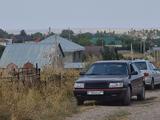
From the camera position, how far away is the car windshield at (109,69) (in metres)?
19.7

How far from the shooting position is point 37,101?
1717 cm

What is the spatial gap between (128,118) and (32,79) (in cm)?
750

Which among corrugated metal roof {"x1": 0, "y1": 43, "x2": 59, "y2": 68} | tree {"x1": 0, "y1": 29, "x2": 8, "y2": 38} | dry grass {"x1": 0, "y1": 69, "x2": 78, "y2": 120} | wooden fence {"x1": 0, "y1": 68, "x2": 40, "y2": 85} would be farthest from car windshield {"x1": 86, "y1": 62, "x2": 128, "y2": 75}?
tree {"x1": 0, "y1": 29, "x2": 8, "y2": 38}

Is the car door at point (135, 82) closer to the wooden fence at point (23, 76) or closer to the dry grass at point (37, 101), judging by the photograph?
the dry grass at point (37, 101)

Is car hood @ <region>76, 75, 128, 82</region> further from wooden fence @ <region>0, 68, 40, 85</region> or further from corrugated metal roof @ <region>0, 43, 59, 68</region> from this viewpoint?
corrugated metal roof @ <region>0, 43, 59, 68</region>

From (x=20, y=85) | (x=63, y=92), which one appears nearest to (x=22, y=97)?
(x=20, y=85)

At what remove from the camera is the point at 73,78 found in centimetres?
2486

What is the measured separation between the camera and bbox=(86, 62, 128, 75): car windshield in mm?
19672

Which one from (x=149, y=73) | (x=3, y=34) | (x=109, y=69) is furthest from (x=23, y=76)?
(x=3, y=34)

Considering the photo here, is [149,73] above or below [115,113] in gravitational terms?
above

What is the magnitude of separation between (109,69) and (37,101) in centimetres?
366

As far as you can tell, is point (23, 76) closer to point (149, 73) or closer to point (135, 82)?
point (135, 82)

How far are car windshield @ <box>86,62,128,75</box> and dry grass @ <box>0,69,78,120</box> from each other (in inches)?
53.1

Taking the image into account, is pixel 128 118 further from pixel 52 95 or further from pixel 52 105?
pixel 52 95
